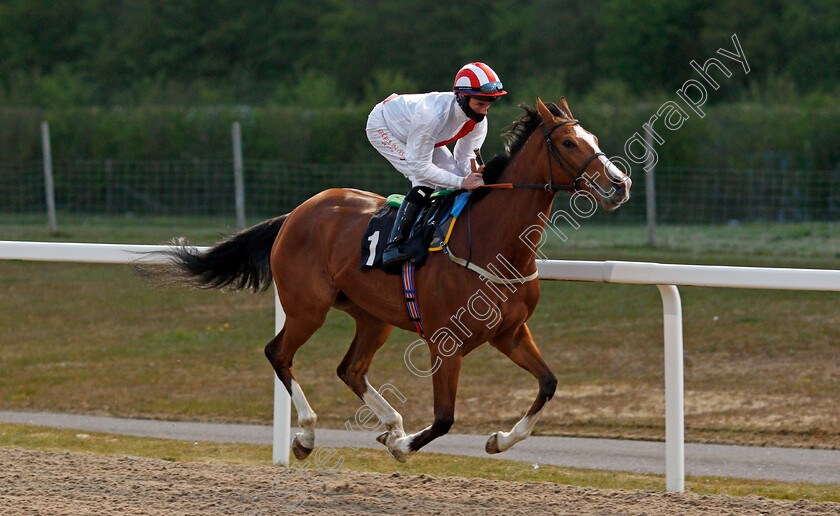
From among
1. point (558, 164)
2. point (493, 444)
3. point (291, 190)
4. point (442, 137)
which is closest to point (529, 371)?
point (493, 444)

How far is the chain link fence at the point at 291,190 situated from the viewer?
14.7 meters

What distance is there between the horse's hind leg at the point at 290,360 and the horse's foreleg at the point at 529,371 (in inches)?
38.3

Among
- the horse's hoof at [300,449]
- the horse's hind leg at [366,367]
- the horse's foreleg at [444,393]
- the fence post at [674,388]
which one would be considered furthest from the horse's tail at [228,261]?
the fence post at [674,388]

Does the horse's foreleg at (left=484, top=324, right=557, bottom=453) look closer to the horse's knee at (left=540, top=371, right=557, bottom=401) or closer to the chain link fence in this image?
the horse's knee at (left=540, top=371, right=557, bottom=401)

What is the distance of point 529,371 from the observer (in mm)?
5035

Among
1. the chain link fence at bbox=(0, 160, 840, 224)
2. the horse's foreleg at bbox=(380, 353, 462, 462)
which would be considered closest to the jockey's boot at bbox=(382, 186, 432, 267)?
the horse's foreleg at bbox=(380, 353, 462, 462)

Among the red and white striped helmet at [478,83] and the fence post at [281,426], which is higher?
the red and white striped helmet at [478,83]

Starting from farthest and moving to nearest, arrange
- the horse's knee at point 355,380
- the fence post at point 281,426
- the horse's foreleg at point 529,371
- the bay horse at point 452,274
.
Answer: the fence post at point 281,426, the horse's knee at point 355,380, the horse's foreleg at point 529,371, the bay horse at point 452,274

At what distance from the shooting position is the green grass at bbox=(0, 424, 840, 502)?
212 inches

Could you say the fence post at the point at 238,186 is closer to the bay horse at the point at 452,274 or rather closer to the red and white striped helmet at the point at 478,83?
the bay horse at the point at 452,274

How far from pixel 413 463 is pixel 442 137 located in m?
2.04

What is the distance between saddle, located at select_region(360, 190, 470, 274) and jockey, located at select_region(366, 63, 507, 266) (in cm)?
4

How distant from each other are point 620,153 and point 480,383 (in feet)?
34.1

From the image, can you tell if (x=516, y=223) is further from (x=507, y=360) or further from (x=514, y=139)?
(x=507, y=360)
